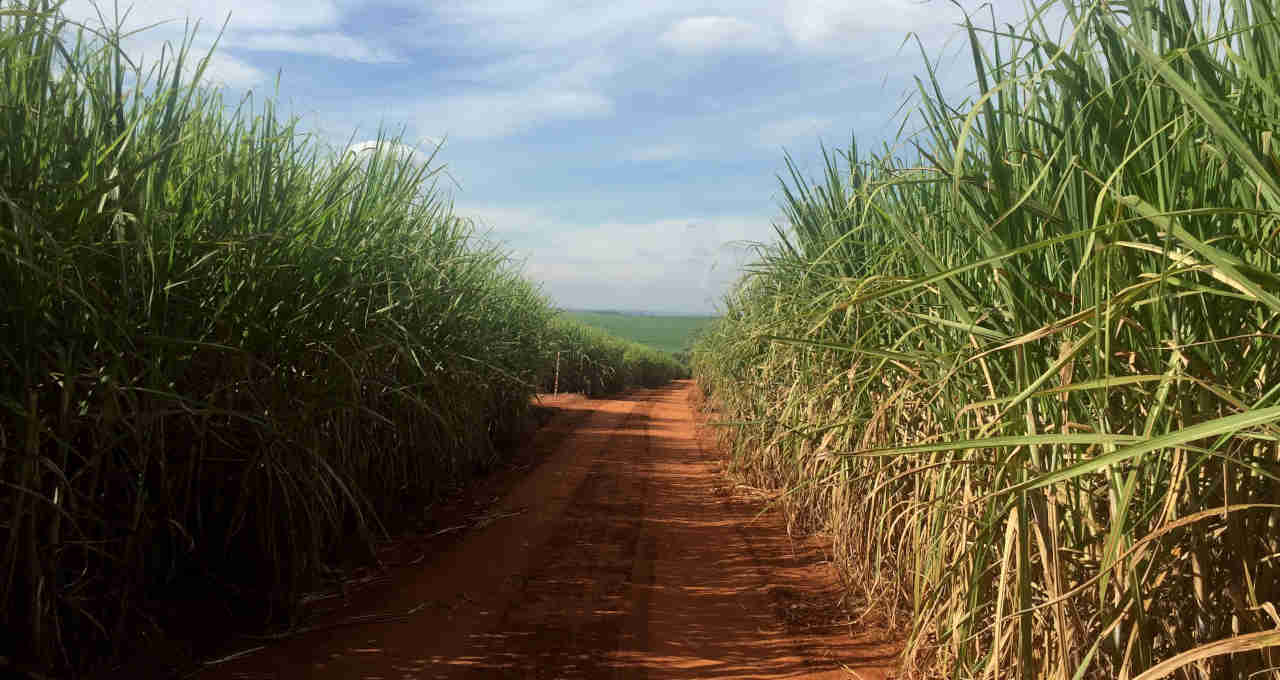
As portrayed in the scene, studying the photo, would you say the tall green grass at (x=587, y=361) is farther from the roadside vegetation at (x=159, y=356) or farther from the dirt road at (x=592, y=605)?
the roadside vegetation at (x=159, y=356)

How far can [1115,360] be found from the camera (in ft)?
5.89

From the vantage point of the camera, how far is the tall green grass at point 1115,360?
144 centimetres

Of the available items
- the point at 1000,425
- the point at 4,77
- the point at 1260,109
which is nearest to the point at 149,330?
the point at 4,77

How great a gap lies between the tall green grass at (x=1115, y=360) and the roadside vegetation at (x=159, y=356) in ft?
6.73

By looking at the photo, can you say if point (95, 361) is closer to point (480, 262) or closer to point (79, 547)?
point (79, 547)

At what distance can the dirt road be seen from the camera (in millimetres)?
Answer: 3055

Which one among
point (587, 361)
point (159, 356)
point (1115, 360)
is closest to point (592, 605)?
point (159, 356)

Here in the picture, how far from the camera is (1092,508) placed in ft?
6.27

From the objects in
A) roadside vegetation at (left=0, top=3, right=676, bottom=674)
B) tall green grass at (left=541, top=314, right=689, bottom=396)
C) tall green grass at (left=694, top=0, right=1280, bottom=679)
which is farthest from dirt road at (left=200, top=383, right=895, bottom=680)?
tall green grass at (left=541, top=314, right=689, bottom=396)

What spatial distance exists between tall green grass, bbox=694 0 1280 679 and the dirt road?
0.83 meters

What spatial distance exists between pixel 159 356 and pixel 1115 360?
263cm

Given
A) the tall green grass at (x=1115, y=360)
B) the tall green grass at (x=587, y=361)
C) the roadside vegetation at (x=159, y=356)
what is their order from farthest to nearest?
the tall green grass at (x=587, y=361) → the roadside vegetation at (x=159, y=356) → the tall green grass at (x=1115, y=360)

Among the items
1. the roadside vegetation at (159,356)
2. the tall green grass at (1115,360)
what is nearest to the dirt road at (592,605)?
the roadside vegetation at (159,356)

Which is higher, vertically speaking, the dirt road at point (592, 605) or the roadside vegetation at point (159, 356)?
the roadside vegetation at point (159, 356)
